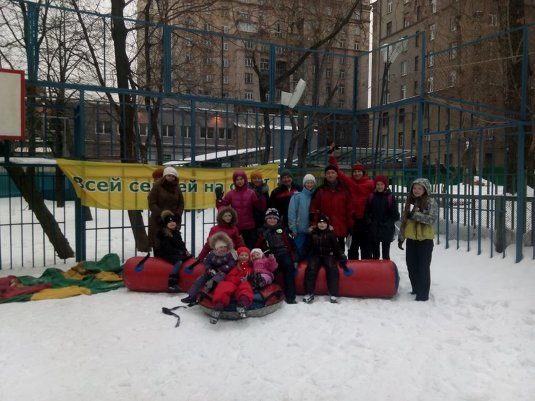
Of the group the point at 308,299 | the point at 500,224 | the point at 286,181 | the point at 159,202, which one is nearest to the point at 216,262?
the point at 308,299

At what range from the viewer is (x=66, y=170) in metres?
7.07

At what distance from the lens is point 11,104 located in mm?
6812

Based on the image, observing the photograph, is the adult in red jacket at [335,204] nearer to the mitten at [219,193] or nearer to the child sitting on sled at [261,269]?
the child sitting on sled at [261,269]

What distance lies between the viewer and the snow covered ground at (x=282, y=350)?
150 inches

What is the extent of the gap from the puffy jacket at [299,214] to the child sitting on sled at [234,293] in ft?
3.96

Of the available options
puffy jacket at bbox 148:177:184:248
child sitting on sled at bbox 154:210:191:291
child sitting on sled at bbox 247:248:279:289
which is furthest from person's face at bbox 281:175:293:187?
child sitting on sled at bbox 154:210:191:291

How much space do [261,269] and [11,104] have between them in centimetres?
460

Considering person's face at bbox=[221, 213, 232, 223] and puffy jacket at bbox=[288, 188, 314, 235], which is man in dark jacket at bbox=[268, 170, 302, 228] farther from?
person's face at bbox=[221, 213, 232, 223]

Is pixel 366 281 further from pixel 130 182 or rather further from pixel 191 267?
pixel 130 182

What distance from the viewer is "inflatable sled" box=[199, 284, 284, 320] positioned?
5.10 m

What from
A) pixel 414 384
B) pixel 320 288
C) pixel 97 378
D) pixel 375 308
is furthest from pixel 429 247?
pixel 97 378

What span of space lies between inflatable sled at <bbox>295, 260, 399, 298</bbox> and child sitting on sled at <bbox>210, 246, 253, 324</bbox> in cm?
97

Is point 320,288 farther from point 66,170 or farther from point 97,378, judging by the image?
point 66,170

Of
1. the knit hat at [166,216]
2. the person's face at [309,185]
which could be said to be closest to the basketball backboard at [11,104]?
the knit hat at [166,216]
